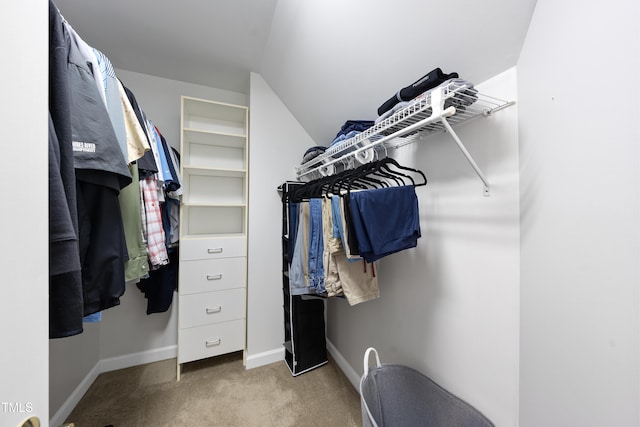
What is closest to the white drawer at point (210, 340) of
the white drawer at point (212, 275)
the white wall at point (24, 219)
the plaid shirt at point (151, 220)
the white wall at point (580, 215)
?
the white drawer at point (212, 275)

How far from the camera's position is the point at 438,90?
0.78 metres

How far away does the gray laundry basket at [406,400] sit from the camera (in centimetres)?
103

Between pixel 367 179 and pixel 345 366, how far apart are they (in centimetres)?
151

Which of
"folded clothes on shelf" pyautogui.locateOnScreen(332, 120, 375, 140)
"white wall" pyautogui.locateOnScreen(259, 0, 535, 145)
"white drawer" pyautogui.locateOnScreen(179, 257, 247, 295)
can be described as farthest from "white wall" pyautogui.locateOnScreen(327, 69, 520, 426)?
"white drawer" pyautogui.locateOnScreen(179, 257, 247, 295)

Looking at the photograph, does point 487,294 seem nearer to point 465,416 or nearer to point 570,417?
point 570,417

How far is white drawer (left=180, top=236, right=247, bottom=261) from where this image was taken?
1.75m

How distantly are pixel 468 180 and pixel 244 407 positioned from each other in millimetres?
1890

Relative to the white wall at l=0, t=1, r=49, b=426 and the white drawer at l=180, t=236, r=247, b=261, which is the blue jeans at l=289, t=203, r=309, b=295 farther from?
the white wall at l=0, t=1, r=49, b=426

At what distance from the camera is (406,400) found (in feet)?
3.86

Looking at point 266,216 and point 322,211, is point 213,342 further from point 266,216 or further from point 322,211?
point 322,211

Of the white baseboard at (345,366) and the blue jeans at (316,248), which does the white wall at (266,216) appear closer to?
the white baseboard at (345,366)

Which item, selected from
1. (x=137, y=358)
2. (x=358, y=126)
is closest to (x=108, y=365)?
(x=137, y=358)

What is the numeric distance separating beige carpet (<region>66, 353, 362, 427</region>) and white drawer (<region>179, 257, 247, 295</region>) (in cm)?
68

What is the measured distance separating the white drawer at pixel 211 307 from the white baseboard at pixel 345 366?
83 centimetres
